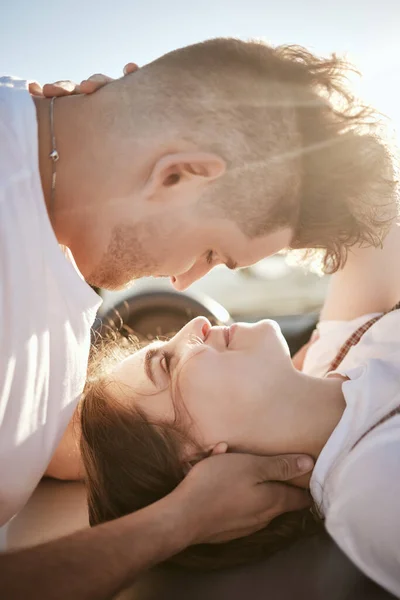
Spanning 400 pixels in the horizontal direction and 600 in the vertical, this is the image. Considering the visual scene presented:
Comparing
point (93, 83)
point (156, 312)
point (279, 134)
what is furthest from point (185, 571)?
point (156, 312)

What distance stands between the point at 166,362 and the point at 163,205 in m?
0.46

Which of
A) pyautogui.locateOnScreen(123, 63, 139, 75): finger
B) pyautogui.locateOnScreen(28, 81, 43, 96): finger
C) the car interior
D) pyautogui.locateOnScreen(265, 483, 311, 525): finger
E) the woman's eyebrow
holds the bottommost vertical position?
the car interior

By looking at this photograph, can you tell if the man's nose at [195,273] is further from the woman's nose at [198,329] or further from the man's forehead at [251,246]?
the woman's nose at [198,329]

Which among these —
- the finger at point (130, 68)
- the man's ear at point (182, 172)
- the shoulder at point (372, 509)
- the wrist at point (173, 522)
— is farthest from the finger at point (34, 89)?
the shoulder at point (372, 509)

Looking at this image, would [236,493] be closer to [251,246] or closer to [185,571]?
[185,571]

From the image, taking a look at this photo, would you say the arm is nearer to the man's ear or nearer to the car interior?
the car interior

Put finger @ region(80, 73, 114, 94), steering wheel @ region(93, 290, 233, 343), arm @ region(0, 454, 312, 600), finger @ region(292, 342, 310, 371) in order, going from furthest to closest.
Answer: steering wheel @ region(93, 290, 233, 343) < finger @ region(292, 342, 310, 371) < finger @ region(80, 73, 114, 94) < arm @ region(0, 454, 312, 600)

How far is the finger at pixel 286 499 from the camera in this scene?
1.53 m

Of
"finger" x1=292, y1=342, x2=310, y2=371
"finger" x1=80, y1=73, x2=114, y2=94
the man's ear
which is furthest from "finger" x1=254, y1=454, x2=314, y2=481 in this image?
"finger" x1=80, y1=73, x2=114, y2=94

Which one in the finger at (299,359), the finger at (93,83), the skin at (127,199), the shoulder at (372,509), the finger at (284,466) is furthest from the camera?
the finger at (299,359)

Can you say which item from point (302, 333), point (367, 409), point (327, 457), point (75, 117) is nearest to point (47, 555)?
point (327, 457)

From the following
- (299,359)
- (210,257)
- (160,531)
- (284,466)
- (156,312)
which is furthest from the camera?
(156,312)

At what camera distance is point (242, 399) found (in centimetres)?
155

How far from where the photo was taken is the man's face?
175 centimetres
